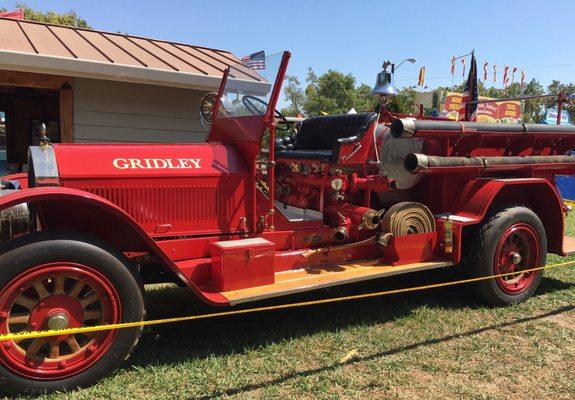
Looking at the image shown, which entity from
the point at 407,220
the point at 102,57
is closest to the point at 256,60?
the point at 407,220

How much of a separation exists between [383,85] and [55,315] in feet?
15.8

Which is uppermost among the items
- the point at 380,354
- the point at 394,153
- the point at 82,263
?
the point at 394,153

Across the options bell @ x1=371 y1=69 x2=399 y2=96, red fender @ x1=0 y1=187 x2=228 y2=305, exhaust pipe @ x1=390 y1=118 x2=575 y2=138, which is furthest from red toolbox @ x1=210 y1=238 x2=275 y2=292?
bell @ x1=371 y1=69 x2=399 y2=96

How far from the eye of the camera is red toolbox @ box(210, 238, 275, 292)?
315 cm

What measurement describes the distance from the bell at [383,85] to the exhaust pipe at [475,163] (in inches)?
67.2

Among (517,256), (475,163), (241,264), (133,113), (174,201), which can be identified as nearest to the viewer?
(241,264)

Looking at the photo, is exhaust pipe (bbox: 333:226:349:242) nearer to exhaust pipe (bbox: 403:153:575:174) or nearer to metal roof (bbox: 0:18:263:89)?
exhaust pipe (bbox: 403:153:575:174)

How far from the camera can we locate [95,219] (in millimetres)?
3072

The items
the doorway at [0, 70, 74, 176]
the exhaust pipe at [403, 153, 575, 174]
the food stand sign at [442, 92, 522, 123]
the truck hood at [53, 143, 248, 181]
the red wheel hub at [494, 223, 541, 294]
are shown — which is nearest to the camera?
the truck hood at [53, 143, 248, 181]

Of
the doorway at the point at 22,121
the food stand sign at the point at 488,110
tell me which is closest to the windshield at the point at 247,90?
the doorway at the point at 22,121

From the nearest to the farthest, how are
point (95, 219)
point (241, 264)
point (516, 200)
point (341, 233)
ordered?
point (95, 219)
point (241, 264)
point (341, 233)
point (516, 200)

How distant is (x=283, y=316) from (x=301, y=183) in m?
1.19

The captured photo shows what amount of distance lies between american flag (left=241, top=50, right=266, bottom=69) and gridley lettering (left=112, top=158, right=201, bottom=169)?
103cm

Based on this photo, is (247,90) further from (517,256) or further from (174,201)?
(517,256)
